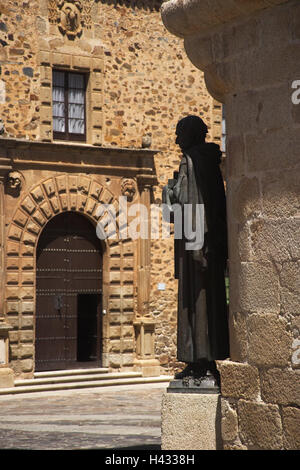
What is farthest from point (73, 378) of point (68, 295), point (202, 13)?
point (202, 13)

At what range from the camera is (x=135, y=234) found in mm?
17750

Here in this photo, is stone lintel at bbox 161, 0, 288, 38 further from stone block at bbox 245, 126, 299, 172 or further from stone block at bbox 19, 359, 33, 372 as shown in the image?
stone block at bbox 19, 359, 33, 372

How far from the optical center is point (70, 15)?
675 inches

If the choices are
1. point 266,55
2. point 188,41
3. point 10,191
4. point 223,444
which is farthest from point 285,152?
point 10,191

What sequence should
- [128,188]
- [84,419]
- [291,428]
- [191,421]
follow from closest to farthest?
[291,428] < [191,421] < [84,419] < [128,188]

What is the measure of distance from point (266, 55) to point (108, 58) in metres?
12.7

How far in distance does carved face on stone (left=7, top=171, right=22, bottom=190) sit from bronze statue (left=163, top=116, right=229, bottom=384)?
1044cm

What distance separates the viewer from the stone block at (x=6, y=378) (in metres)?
15.8

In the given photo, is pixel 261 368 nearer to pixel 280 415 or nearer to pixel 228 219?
pixel 280 415

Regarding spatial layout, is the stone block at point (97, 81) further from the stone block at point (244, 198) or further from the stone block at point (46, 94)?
the stone block at point (244, 198)

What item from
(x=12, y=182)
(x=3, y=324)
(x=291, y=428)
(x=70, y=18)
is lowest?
(x=291, y=428)

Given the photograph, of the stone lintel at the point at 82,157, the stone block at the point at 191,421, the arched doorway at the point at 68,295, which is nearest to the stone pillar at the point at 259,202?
the stone block at the point at 191,421

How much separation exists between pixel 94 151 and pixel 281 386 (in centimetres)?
1245

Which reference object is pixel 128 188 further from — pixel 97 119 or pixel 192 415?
pixel 192 415
